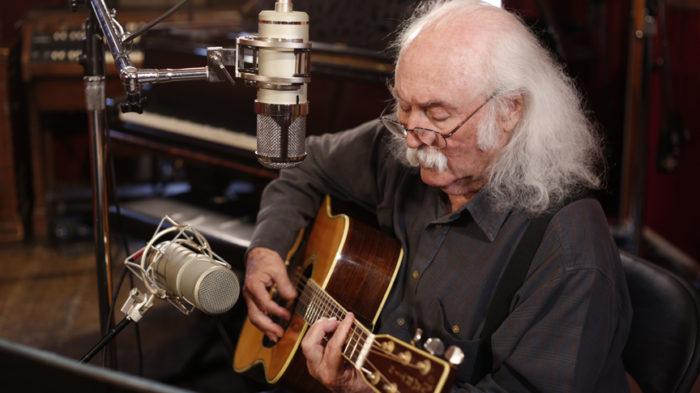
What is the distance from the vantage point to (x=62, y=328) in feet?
10.9

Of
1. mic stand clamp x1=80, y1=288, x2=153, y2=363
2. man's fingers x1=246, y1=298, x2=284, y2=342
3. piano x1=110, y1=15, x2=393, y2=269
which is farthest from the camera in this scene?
piano x1=110, y1=15, x2=393, y2=269

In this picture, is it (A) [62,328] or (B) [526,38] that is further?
(A) [62,328]

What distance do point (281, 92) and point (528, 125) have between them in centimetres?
59

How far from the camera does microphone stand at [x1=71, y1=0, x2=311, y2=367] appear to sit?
4.19ft

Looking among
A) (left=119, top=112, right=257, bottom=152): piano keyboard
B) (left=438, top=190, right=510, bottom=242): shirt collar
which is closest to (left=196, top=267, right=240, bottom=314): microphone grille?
(left=438, top=190, right=510, bottom=242): shirt collar

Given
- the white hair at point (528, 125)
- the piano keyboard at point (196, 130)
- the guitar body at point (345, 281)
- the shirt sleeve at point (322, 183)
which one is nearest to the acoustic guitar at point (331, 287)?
the guitar body at point (345, 281)

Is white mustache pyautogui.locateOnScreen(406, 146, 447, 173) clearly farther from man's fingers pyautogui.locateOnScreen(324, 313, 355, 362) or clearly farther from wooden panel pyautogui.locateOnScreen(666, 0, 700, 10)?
wooden panel pyautogui.locateOnScreen(666, 0, 700, 10)

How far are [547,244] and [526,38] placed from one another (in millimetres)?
463

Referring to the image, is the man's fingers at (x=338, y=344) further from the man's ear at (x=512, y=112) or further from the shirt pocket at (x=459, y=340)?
the man's ear at (x=512, y=112)

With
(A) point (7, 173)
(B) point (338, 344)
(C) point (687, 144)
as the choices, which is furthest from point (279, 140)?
(A) point (7, 173)

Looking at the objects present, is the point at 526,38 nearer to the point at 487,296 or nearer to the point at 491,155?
the point at 491,155

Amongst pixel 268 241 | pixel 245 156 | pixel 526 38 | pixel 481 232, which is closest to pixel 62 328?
pixel 245 156

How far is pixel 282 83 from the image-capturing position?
127 centimetres

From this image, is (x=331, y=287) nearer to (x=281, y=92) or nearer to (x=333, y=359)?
(x=333, y=359)
